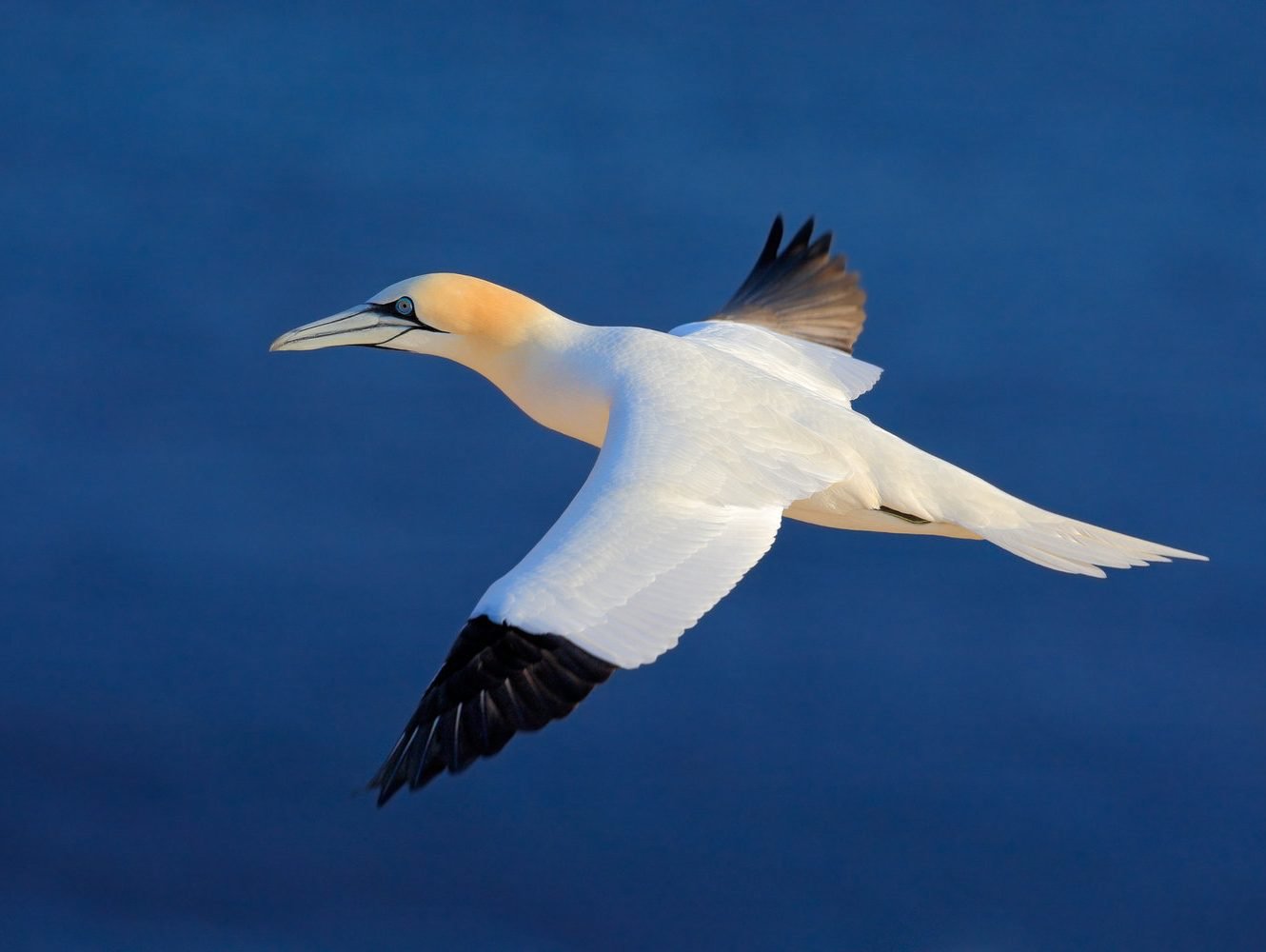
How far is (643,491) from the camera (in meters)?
7.24

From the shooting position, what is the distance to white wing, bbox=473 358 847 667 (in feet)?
21.8

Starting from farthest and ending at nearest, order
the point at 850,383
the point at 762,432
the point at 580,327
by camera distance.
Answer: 1. the point at 850,383
2. the point at 580,327
3. the point at 762,432

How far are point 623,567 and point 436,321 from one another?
2.21m

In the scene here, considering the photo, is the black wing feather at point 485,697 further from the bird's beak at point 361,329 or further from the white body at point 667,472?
the bird's beak at point 361,329

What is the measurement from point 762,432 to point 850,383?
197 cm

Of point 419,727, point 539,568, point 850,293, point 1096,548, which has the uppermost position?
point 850,293

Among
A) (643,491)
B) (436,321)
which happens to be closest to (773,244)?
(436,321)

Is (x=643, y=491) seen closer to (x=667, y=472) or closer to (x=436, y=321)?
(x=667, y=472)

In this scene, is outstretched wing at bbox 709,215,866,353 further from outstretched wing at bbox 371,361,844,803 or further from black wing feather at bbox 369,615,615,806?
black wing feather at bbox 369,615,615,806

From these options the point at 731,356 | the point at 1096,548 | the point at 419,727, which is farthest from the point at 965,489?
the point at 419,727

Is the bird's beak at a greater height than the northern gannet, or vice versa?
the bird's beak

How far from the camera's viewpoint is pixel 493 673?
21.5ft

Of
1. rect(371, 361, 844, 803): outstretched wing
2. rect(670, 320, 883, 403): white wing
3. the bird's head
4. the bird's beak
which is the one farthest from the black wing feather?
rect(670, 320, 883, 403): white wing

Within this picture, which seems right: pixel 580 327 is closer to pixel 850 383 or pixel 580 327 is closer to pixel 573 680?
pixel 850 383
